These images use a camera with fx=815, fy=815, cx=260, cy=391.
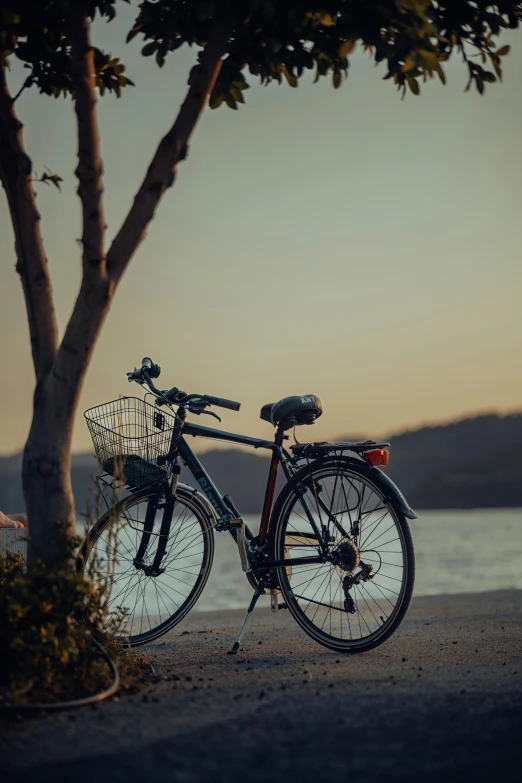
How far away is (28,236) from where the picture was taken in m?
4.48

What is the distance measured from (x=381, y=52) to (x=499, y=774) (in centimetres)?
343

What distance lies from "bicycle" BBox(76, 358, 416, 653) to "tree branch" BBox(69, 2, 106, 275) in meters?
0.98

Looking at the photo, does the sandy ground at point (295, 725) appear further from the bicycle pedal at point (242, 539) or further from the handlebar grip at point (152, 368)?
the handlebar grip at point (152, 368)

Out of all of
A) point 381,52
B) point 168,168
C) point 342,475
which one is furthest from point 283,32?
point 342,475

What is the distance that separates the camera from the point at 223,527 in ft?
17.1

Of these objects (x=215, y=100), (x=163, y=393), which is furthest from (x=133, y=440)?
(x=215, y=100)

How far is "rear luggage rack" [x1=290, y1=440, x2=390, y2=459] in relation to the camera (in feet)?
16.6

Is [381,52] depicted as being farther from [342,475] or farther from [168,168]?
[342,475]

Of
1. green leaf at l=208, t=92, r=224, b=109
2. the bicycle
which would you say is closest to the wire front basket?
the bicycle

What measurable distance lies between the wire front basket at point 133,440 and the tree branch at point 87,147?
36.6 inches

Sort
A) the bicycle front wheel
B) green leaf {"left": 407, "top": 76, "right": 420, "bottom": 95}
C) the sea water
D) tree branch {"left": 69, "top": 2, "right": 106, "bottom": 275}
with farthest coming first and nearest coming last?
the sea water
the bicycle front wheel
green leaf {"left": 407, "top": 76, "right": 420, "bottom": 95}
tree branch {"left": 69, "top": 2, "right": 106, "bottom": 275}

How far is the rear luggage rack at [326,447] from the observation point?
505 centimetres

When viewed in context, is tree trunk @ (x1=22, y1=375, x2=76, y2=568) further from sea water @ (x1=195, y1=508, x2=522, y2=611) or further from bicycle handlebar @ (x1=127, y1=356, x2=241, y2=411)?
sea water @ (x1=195, y1=508, x2=522, y2=611)

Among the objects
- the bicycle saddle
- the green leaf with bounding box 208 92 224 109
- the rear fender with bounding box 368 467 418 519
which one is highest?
the green leaf with bounding box 208 92 224 109
